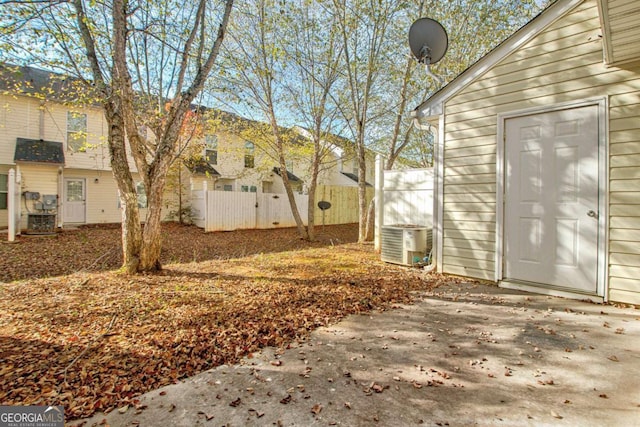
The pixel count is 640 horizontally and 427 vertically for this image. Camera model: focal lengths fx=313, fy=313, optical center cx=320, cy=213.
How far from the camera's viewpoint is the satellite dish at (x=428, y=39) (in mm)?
5180

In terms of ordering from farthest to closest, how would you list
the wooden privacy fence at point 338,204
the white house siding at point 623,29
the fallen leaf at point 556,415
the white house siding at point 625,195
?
the wooden privacy fence at point 338,204 → the white house siding at point 625,195 → the white house siding at point 623,29 → the fallen leaf at point 556,415

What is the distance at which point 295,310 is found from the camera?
3547 millimetres

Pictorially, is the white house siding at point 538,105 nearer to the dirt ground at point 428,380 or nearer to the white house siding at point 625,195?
the white house siding at point 625,195

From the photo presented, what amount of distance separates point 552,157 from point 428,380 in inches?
139

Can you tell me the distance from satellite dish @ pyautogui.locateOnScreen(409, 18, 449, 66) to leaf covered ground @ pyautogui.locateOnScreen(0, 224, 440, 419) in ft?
12.1

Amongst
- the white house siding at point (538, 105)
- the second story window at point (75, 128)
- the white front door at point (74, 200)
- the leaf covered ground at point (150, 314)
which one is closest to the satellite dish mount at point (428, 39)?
the white house siding at point (538, 105)

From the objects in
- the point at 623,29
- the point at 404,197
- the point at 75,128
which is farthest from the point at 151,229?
the point at 75,128

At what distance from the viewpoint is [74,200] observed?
42.3 feet

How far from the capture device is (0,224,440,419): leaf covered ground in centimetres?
213

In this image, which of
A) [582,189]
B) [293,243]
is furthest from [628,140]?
[293,243]

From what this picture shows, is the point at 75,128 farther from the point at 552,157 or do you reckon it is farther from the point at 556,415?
the point at 556,415

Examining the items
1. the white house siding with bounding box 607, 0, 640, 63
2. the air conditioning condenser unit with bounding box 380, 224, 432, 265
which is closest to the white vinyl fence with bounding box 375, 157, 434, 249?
the air conditioning condenser unit with bounding box 380, 224, 432, 265

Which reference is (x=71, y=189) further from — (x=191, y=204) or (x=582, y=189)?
(x=582, y=189)

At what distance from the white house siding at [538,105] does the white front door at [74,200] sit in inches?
561
